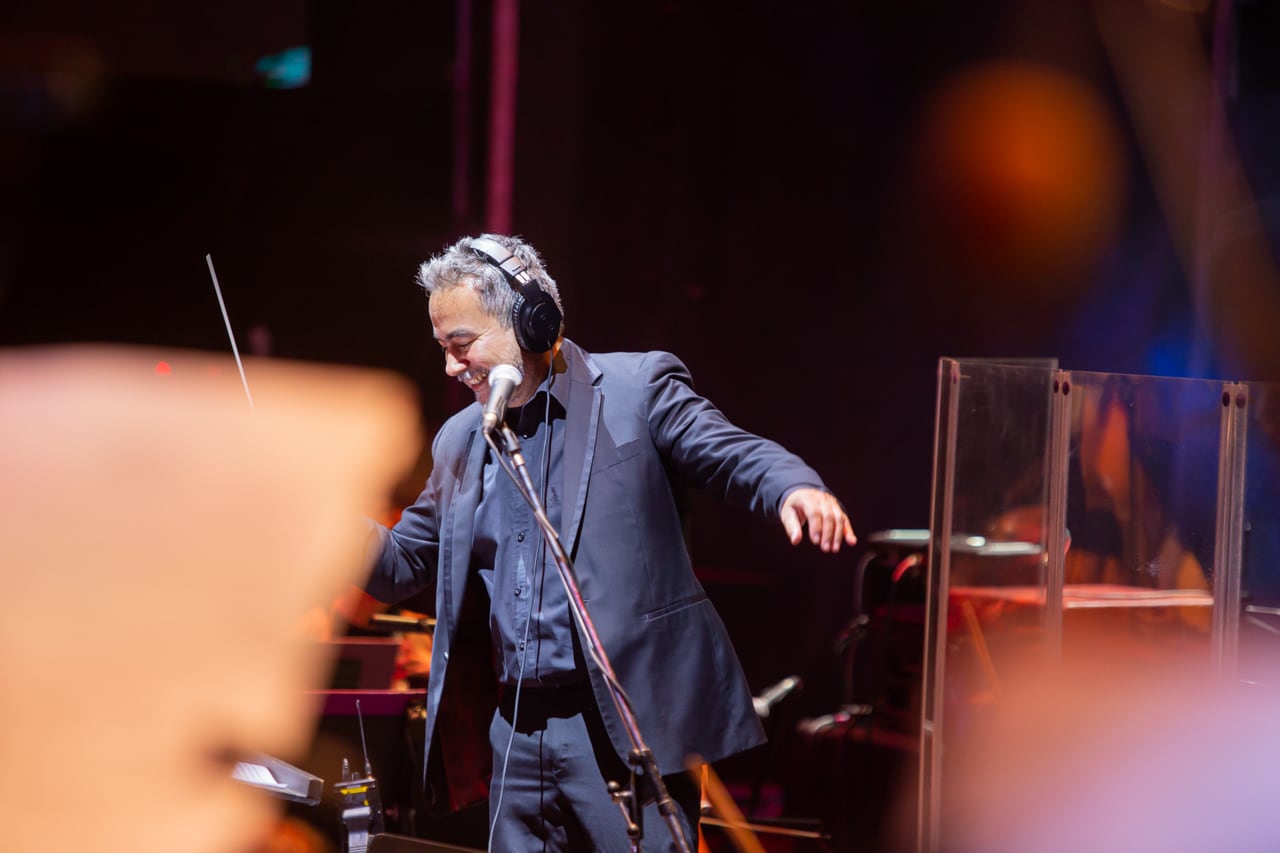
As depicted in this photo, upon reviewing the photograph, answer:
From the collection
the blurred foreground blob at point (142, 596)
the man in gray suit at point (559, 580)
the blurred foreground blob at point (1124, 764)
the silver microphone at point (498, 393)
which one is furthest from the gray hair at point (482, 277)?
the blurred foreground blob at point (1124, 764)

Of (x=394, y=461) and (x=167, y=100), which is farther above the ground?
(x=167, y=100)

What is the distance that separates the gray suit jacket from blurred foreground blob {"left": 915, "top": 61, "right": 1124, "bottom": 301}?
10.9ft

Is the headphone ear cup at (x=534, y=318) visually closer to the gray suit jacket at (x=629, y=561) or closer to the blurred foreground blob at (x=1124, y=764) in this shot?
the gray suit jacket at (x=629, y=561)

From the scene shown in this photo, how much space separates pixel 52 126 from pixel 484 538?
2291mm

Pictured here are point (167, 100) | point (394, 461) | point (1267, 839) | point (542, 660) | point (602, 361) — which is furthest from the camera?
point (394, 461)

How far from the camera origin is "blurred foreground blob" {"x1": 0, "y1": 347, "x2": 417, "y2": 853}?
320 centimetres

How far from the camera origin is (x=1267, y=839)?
10.1ft

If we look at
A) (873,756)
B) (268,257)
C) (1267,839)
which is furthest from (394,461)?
(1267,839)

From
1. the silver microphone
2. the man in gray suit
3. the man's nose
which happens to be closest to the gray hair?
the man in gray suit

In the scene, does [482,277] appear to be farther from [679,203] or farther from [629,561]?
[679,203]

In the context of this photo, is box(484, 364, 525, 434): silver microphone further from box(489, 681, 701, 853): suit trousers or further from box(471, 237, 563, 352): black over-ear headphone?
box(489, 681, 701, 853): suit trousers

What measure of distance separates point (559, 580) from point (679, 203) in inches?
120

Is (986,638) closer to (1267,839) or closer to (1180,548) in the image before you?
(1180,548)

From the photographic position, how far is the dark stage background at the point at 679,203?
3613mm
